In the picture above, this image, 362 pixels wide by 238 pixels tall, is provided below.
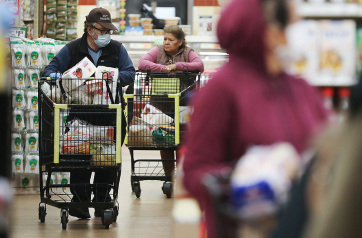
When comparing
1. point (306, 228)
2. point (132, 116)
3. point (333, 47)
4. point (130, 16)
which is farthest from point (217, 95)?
point (130, 16)

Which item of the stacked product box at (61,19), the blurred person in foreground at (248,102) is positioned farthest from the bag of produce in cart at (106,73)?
the stacked product box at (61,19)

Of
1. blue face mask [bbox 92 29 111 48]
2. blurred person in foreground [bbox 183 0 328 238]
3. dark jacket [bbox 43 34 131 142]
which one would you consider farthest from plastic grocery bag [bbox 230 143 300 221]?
blue face mask [bbox 92 29 111 48]

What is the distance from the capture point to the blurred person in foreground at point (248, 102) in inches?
84.0

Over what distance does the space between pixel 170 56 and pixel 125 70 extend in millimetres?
1687

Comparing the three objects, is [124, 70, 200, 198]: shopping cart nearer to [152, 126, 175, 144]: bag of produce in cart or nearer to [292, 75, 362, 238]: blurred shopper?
[152, 126, 175, 144]: bag of produce in cart

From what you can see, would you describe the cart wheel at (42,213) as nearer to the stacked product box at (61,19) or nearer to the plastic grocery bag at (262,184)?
the plastic grocery bag at (262,184)

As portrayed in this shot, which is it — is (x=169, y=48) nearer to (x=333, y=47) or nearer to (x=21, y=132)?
(x=21, y=132)

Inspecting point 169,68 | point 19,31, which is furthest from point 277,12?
point 19,31

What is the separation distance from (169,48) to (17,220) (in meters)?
2.66

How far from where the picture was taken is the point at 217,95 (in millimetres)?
2211

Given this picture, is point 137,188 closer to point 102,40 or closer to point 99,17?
point 102,40

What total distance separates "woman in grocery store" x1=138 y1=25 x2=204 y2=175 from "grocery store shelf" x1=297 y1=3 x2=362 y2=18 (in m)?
3.51

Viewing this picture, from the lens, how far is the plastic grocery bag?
1.83 metres

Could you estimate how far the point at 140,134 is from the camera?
22.9 ft
